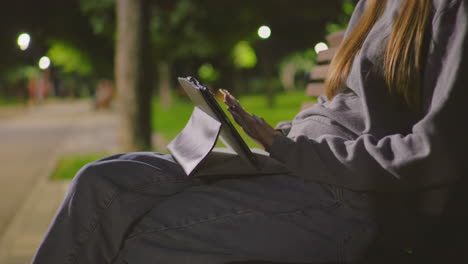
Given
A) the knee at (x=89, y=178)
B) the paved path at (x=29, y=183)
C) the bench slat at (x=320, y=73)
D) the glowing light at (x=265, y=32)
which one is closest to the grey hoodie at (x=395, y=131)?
the knee at (x=89, y=178)

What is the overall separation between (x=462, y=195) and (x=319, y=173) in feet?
1.38

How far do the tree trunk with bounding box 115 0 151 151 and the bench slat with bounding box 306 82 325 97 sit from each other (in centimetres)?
437

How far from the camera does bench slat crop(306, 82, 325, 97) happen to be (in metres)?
2.82

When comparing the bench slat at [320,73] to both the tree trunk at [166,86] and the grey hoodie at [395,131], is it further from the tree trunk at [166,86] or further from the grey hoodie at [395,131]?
the tree trunk at [166,86]

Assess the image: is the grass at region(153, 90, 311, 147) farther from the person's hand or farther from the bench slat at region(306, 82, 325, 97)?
the person's hand

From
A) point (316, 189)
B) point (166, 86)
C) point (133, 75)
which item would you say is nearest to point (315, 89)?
point (316, 189)

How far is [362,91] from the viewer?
5.61 feet

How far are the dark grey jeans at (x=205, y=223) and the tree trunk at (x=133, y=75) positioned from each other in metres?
5.68

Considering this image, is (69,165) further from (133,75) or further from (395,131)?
(395,131)

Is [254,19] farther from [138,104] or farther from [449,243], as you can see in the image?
[449,243]

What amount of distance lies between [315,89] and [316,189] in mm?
1419

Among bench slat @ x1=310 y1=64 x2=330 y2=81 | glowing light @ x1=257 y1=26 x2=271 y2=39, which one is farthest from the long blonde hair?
glowing light @ x1=257 y1=26 x2=271 y2=39

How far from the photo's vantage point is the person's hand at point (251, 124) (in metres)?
1.64

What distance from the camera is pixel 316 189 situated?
1.61 meters
